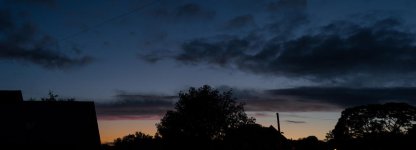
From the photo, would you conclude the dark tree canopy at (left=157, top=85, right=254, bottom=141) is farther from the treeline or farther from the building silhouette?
the building silhouette

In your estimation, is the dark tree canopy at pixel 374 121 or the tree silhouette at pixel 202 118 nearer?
the dark tree canopy at pixel 374 121

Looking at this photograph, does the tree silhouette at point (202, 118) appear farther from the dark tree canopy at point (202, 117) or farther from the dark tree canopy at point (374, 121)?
the dark tree canopy at point (374, 121)

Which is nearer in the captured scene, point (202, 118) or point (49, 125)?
point (49, 125)

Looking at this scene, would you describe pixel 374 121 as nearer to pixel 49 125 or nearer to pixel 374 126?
pixel 374 126

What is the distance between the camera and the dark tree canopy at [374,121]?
124ft

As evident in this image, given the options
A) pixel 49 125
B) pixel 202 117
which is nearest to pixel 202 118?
pixel 202 117

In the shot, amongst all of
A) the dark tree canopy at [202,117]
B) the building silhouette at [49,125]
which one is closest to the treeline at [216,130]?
the dark tree canopy at [202,117]

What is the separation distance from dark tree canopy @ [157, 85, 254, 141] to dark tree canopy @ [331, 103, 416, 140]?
69.7 ft

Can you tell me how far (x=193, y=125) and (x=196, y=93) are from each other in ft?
15.0

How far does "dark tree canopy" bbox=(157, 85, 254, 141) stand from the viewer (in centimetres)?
6088

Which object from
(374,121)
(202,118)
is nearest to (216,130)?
(202,118)

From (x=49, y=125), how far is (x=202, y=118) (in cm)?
2637

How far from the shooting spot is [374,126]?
38812 mm

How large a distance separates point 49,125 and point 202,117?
1038 inches
